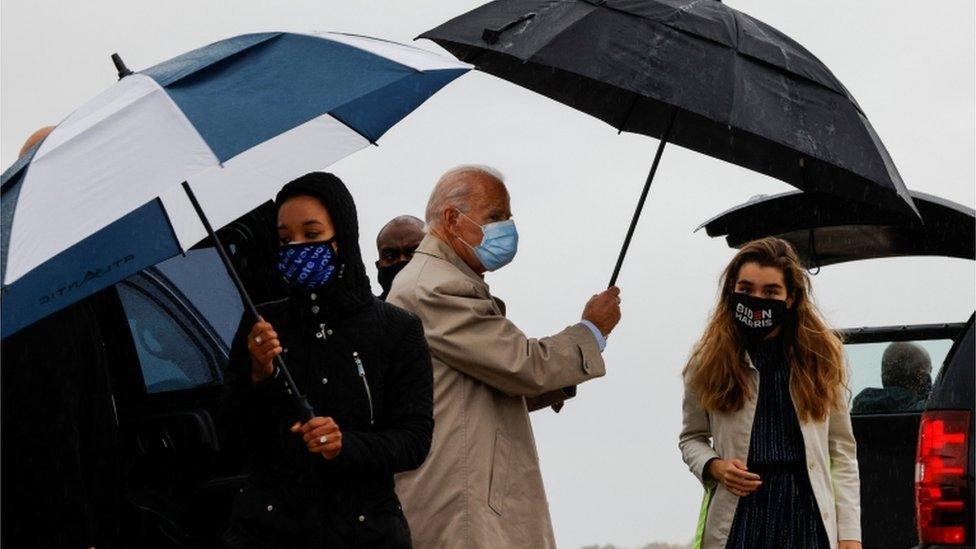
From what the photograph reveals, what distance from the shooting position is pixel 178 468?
237 inches

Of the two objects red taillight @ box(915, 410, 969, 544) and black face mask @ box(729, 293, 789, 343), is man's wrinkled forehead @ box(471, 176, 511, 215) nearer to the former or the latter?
black face mask @ box(729, 293, 789, 343)

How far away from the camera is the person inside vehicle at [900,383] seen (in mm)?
7914

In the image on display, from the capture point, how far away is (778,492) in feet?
20.5

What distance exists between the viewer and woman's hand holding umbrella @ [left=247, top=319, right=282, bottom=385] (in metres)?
4.64

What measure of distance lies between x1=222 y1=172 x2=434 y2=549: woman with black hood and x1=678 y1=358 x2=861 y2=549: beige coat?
1.74 m

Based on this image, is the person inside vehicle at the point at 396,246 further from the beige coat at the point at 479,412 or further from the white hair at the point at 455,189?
the beige coat at the point at 479,412

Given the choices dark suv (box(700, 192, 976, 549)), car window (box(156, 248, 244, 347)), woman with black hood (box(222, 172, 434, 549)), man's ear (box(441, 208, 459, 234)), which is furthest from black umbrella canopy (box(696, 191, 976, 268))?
woman with black hood (box(222, 172, 434, 549))

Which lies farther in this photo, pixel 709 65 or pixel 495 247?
pixel 495 247

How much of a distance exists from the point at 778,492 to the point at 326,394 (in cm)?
210

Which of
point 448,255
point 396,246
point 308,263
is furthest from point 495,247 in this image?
point 396,246

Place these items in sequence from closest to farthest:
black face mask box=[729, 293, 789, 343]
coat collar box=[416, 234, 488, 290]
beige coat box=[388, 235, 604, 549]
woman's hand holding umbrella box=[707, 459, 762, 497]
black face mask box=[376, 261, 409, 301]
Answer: beige coat box=[388, 235, 604, 549] < coat collar box=[416, 234, 488, 290] < woman's hand holding umbrella box=[707, 459, 762, 497] < black face mask box=[729, 293, 789, 343] < black face mask box=[376, 261, 409, 301]

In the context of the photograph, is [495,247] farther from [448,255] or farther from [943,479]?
[943,479]

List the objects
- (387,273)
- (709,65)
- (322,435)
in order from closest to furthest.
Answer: (322,435) → (709,65) → (387,273)

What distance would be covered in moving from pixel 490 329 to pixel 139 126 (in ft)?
5.14
